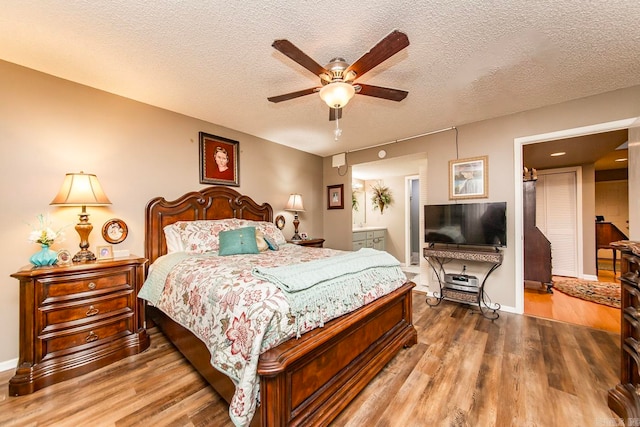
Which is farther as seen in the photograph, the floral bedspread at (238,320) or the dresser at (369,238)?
the dresser at (369,238)

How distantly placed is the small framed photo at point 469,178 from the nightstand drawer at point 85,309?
3982 millimetres

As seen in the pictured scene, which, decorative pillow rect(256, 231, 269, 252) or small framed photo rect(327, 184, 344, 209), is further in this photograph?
small framed photo rect(327, 184, 344, 209)

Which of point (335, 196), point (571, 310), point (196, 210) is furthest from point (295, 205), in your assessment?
point (571, 310)

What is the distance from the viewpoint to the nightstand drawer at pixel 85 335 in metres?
1.89

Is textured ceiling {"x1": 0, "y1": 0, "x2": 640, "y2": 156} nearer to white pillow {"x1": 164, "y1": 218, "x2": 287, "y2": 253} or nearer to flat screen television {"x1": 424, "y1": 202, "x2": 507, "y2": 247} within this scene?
flat screen television {"x1": 424, "y1": 202, "x2": 507, "y2": 247}

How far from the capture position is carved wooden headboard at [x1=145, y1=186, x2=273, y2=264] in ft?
9.12

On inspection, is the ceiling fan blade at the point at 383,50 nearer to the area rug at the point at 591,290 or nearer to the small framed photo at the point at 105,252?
the small framed photo at the point at 105,252

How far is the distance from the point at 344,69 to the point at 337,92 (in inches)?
7.0

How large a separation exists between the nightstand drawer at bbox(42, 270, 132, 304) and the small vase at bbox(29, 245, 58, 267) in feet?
0.68

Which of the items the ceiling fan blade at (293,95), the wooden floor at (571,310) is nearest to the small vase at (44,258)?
the ceiling fan blade at (293,95)

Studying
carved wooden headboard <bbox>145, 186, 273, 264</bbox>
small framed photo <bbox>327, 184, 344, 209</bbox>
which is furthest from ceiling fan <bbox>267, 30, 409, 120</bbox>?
small framed photo <bbox>327, 184, 344, 209</bbox>

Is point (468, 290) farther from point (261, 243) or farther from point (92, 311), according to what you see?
point (92, 311)

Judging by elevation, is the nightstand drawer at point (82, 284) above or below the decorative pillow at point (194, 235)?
below

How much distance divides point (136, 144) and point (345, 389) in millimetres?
3076
